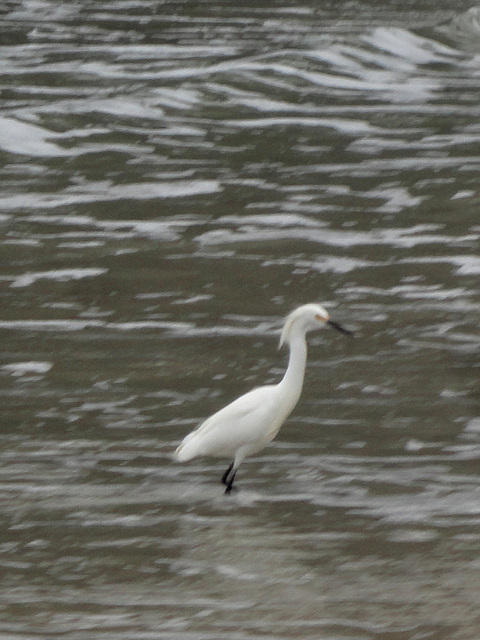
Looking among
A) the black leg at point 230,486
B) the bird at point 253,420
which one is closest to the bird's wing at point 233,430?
the bird at point 253,420

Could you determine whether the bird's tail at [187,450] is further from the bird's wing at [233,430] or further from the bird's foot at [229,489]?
the bird's foot at [229,489]

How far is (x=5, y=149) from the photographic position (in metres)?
16.9

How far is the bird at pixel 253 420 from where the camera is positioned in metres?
8.31

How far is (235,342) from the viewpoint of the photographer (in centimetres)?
1081

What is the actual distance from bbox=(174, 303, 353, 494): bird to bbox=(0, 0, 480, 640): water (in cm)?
20

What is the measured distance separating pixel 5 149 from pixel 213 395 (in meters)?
7.75

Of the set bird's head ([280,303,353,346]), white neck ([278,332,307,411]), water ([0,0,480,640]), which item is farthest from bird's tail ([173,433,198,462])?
bird's head ([280,303,353,346])

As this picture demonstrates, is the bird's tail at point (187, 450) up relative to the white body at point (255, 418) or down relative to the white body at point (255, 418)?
down

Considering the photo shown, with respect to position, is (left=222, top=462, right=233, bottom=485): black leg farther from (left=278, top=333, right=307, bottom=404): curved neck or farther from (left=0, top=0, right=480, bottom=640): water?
(left=278, top=333, right=307, bottom=404): curved neck

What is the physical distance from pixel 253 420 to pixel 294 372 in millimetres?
366

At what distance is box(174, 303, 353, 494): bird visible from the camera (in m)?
8.31

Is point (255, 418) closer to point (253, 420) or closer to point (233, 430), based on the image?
point (253, 420)

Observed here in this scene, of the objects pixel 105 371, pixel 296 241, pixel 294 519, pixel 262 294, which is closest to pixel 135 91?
pixel 296 241

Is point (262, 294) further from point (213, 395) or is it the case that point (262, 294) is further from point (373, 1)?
point (373, 1)
